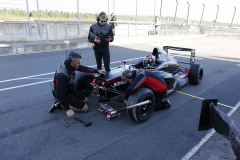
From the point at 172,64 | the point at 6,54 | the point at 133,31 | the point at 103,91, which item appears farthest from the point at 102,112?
the point at 133,31

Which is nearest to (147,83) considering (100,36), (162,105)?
(162,105)

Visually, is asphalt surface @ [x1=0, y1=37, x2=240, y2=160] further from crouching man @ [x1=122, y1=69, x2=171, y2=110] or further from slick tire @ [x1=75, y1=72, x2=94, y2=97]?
slick tire @ [x1=75, y1=72, x2=94, y2=97]

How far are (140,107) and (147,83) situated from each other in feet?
1.73

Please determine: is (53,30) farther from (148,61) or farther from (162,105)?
(162,105)

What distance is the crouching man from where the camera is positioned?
339 centimetres

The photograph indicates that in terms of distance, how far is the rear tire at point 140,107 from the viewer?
333cm

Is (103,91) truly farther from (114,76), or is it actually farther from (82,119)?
(82,119)

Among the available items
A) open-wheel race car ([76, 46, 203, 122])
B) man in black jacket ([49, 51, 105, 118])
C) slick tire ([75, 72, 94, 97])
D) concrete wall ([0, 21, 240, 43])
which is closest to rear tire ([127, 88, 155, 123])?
open-wheel race car ([76, 46, 203, 122])

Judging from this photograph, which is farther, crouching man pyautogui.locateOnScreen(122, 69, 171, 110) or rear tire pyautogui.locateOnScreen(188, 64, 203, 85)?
rear tire pyautogui.locateOnScreen(188, 64, 203, 85)

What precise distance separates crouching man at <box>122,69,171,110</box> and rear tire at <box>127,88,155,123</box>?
0.39 ft

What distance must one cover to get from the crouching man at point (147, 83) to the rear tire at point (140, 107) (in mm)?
118

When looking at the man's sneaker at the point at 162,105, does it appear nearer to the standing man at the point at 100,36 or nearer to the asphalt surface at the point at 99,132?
the asphalt surface at the point at 99,132

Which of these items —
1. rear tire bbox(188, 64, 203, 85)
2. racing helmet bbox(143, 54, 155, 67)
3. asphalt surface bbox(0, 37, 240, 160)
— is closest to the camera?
asphalt surface bbox(0, 37, 240, 160)

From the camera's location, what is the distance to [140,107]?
3.38 meters
